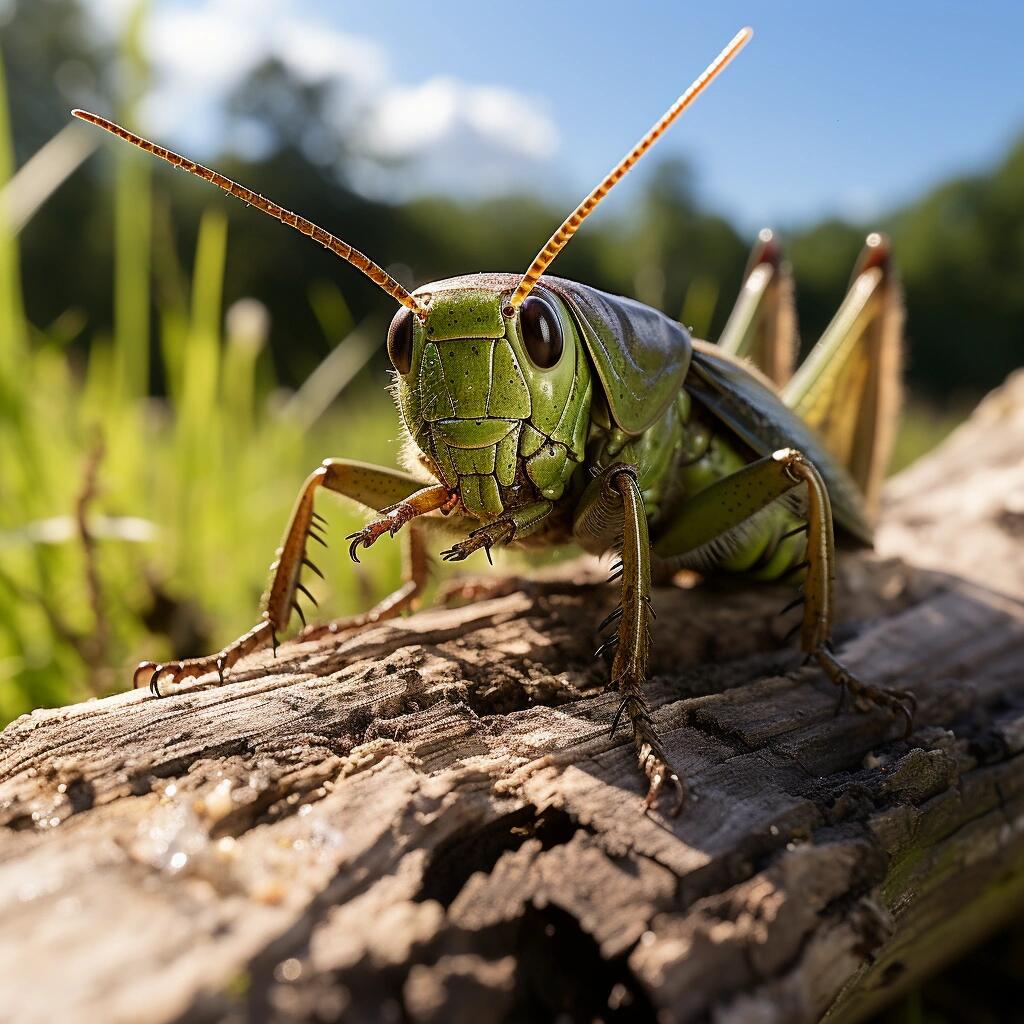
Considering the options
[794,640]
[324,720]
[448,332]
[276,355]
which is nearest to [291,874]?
[324,720]

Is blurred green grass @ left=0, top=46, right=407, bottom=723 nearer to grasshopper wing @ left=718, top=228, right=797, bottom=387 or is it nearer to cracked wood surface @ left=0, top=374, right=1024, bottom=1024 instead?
cracked wood surface @ left=0, top=374, right=1024, bottom=1024

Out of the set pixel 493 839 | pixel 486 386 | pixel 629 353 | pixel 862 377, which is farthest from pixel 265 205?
pixel 862 377

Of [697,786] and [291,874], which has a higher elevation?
[291,874]

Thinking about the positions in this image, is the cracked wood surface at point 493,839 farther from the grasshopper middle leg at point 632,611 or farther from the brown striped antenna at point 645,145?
the brown striped antenna at point 645,145

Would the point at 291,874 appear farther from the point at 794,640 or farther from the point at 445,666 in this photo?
the point at 794,640

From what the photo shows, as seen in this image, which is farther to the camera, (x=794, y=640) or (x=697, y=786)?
(x=794, y=640)

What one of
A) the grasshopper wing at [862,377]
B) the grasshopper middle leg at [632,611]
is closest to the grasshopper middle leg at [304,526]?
the grasshopper middle leg at [632,611]

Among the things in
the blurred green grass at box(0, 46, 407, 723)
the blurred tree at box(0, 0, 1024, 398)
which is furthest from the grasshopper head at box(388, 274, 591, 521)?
the blurred tree at box(0, 0, 1024, 398)

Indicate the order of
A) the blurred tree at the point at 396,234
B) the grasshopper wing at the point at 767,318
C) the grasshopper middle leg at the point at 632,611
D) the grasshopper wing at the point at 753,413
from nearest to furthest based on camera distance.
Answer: the grasshopper middle leg at the point at 632,611 < the grasshopper wing at the point at 753,413 < the grasshopper wing at the point at 767,318 < the blurred tree at the point at 396,234
